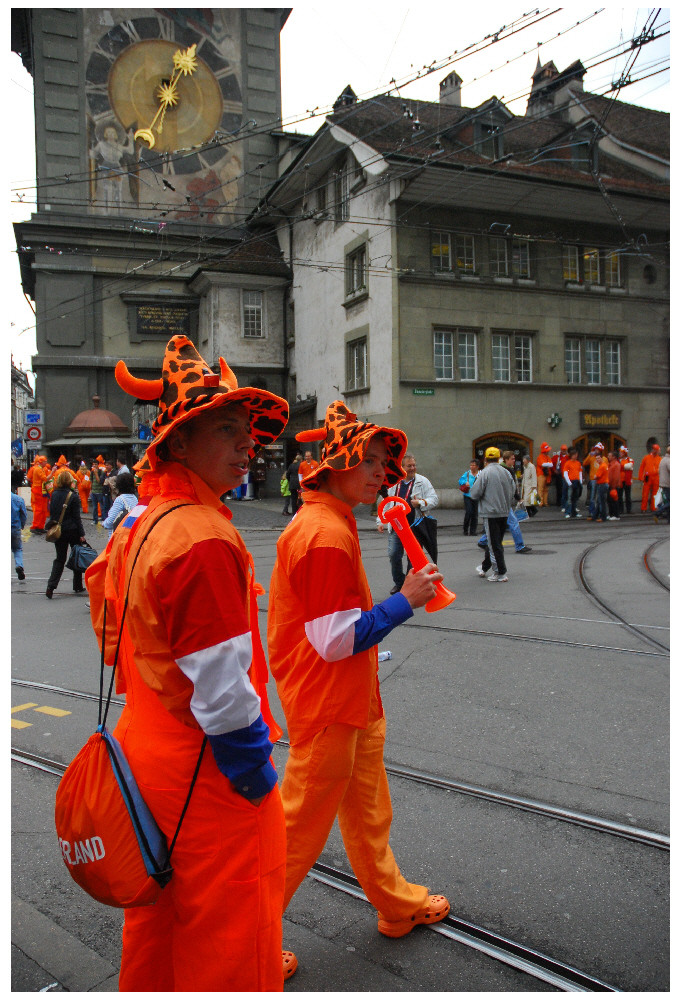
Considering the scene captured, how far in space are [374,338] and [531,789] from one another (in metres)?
21.6

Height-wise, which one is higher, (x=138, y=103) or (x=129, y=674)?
(x=138, y=103)

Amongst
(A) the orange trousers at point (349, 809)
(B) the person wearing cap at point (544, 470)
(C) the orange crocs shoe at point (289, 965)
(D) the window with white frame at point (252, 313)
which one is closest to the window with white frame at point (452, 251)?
(B) the person wearing cap at point (544, 470)

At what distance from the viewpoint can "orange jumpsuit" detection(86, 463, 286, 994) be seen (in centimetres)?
174

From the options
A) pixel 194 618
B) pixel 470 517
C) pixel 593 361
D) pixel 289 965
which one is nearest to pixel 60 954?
pixel 289 965

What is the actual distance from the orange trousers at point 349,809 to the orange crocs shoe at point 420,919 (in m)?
0.03

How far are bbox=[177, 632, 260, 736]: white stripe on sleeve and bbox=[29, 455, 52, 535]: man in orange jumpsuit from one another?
1554 cm

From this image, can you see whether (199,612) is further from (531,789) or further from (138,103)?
(138,103)

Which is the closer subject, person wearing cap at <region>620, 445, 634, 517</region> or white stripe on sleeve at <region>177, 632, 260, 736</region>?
white stripe on sleeve at <region>177, 632, 260, 736</region>

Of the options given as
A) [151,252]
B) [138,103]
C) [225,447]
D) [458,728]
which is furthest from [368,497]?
[138,103]

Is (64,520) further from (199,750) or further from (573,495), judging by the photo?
(573,495)

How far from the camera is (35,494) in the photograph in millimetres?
20094

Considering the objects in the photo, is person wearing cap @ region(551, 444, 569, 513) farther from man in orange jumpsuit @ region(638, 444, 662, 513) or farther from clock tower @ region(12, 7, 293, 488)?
clock tower @ region(12, 7, 293, 488)

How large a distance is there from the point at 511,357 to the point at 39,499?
1614cm

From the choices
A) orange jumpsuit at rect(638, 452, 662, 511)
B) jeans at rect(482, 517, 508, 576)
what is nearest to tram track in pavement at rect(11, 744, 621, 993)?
jeans at rect(482, 517, 508, 576)
